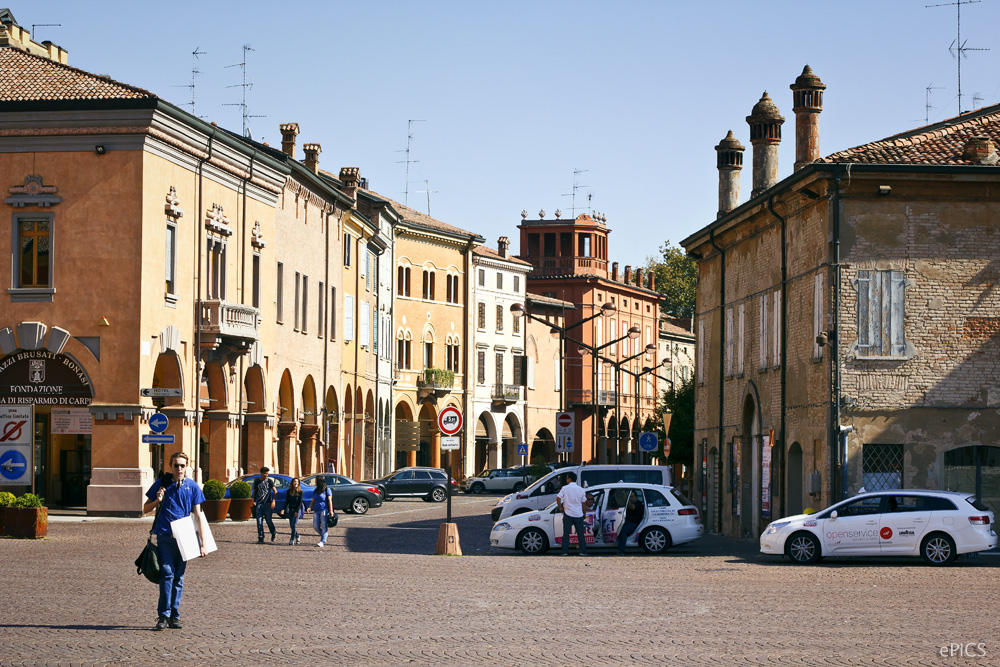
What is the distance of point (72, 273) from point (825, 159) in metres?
21.2

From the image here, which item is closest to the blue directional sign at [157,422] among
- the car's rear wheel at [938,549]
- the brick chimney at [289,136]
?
the car's rear wheel at [938,549]

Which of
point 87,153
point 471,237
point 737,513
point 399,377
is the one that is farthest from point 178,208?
point 471,237

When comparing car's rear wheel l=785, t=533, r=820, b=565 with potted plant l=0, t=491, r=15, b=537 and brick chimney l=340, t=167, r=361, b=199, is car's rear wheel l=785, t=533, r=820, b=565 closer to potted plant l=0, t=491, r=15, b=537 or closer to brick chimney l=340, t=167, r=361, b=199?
potted plant l=0, t=491, r=15, b=537

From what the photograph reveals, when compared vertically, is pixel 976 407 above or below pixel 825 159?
below

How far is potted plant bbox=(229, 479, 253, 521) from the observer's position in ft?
135

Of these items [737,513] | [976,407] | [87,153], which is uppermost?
[87,153]

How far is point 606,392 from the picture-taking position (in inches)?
4377

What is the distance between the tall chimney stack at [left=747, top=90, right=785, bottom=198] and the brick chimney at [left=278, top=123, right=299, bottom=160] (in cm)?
2781

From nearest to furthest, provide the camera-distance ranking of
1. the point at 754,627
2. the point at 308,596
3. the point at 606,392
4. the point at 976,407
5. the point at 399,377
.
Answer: the point at 754,627, the point at 308,596, the point at 976,407, the point at 399,377, the point at 606,392

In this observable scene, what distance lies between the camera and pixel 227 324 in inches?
1875

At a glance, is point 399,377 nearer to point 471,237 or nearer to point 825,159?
point 471,237

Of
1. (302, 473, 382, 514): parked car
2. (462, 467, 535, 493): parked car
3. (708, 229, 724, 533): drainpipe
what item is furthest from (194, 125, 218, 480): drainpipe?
(462, 467, 535, 493): parked car

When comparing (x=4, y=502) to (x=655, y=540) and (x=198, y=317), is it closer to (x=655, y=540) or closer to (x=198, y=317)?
(x=655, y=540)

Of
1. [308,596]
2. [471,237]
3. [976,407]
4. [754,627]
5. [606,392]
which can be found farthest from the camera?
[606,392]
